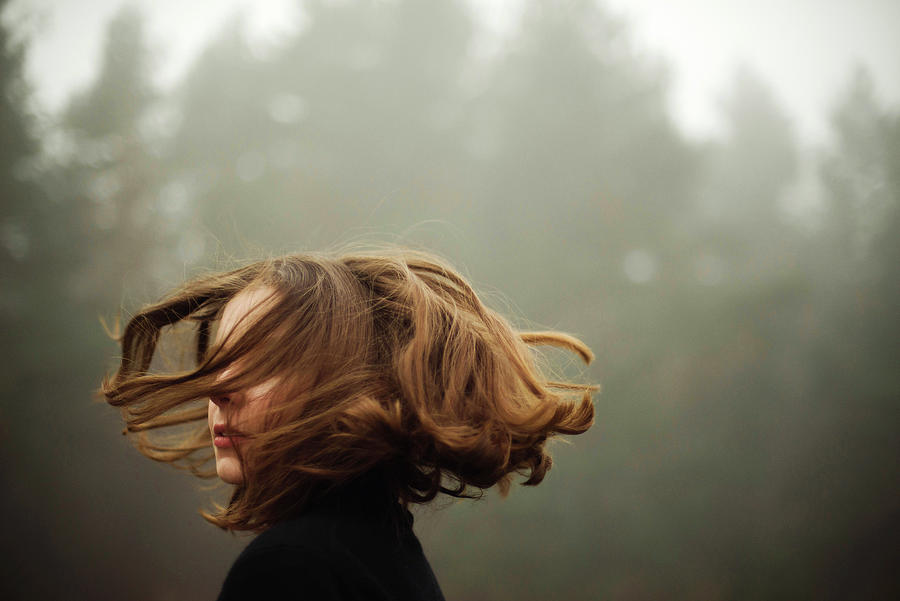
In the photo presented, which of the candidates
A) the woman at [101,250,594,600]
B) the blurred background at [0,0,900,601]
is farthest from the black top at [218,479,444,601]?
the blurred background at [0,0,900,601]

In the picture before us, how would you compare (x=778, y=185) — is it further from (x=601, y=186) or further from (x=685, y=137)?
(x=601, y=186)

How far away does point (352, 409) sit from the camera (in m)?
0.63

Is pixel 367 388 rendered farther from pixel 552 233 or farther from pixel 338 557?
pixel 552 233

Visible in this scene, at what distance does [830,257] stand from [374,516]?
4620mm

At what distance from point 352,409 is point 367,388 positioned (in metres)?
0.04

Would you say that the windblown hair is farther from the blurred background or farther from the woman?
the blurred background

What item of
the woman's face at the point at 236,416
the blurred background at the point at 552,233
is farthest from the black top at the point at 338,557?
the blurred background at the point at 552,233

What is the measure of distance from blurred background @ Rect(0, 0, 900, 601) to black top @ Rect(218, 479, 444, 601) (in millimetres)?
3065

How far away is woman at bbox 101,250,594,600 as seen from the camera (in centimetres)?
60

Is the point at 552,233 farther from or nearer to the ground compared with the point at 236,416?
farther from the ground

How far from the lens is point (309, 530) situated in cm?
56

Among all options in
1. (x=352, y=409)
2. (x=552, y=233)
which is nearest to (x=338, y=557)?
(x=352, y=409)

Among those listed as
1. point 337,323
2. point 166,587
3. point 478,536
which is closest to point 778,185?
point 478,536

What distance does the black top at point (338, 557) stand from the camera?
0.52 meters
